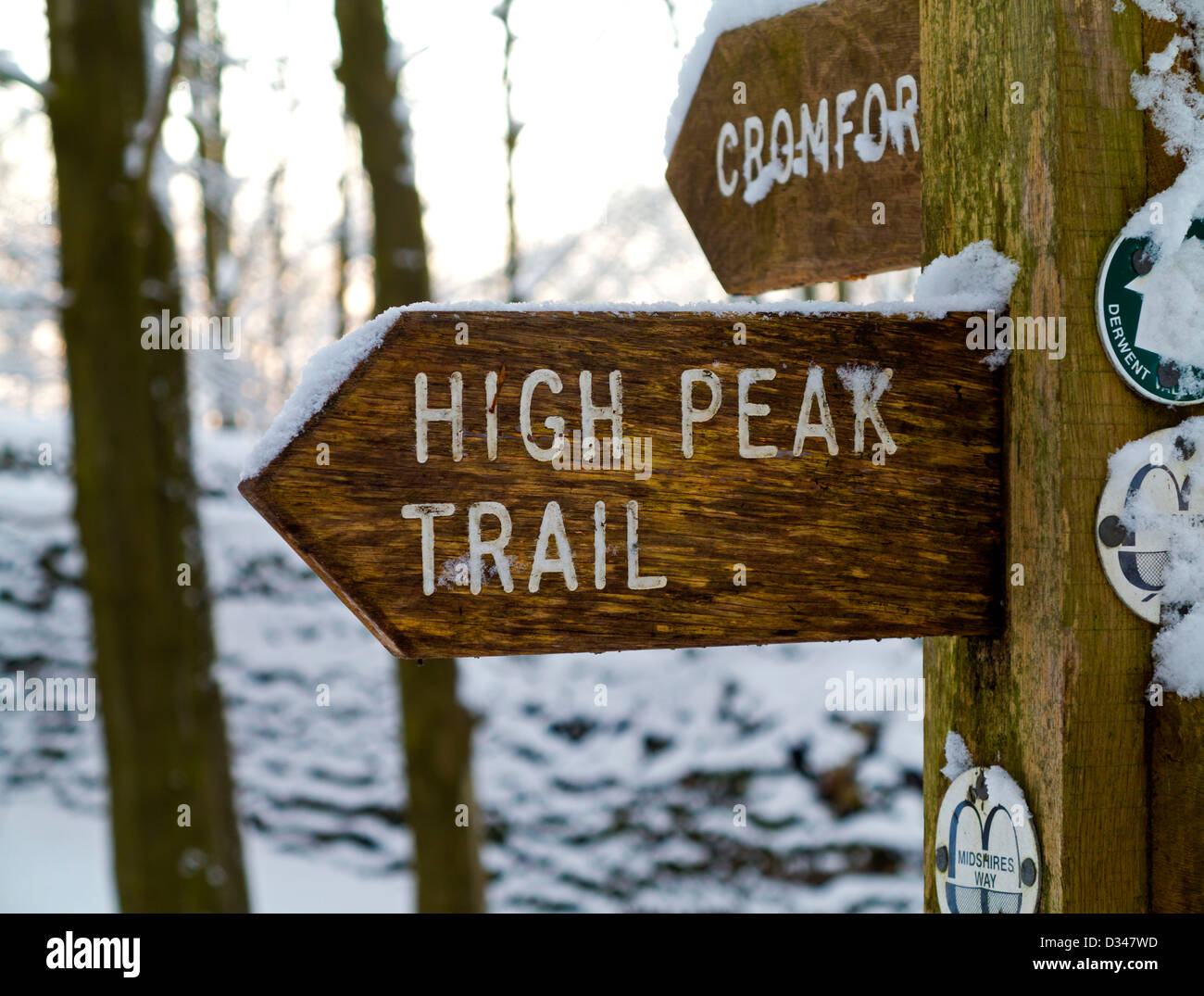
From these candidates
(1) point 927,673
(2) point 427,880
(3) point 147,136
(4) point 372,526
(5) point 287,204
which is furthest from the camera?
(5) point 287,204

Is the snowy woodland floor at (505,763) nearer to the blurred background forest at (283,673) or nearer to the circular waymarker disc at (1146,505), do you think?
the blurred background forest at (283,673)

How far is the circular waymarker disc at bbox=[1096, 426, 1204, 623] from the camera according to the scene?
0.99 meters

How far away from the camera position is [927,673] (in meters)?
1.16

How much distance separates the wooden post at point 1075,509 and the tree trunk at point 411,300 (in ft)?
14.3

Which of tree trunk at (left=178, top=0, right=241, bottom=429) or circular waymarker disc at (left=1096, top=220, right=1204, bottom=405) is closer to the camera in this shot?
circular waymarker disc at (left=1096, top=220, right=1204, bottom=405)

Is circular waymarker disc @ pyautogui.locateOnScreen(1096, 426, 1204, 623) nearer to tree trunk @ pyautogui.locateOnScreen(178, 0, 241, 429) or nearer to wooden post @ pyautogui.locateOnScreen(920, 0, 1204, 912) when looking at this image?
wooden post @ pyautogui.locateOnScreen(920, 0, 1204, 912)

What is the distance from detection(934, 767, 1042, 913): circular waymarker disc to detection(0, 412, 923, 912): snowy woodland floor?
4.48m

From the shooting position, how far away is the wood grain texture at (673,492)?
34.1 inches

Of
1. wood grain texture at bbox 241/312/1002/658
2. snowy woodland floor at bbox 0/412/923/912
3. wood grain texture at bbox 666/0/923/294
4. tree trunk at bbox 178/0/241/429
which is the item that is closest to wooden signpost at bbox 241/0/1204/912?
wood grain texture at bbox 241/312/1002/658

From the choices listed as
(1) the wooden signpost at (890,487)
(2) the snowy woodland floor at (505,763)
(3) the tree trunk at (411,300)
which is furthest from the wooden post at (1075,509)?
(2) the snowy woodland floor at (505,763)

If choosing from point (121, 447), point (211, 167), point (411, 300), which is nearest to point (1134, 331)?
point (121, 447)

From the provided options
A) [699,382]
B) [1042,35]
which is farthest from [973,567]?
[1042,35]

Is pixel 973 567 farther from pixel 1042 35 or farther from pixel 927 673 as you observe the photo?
pixel 1042 35
